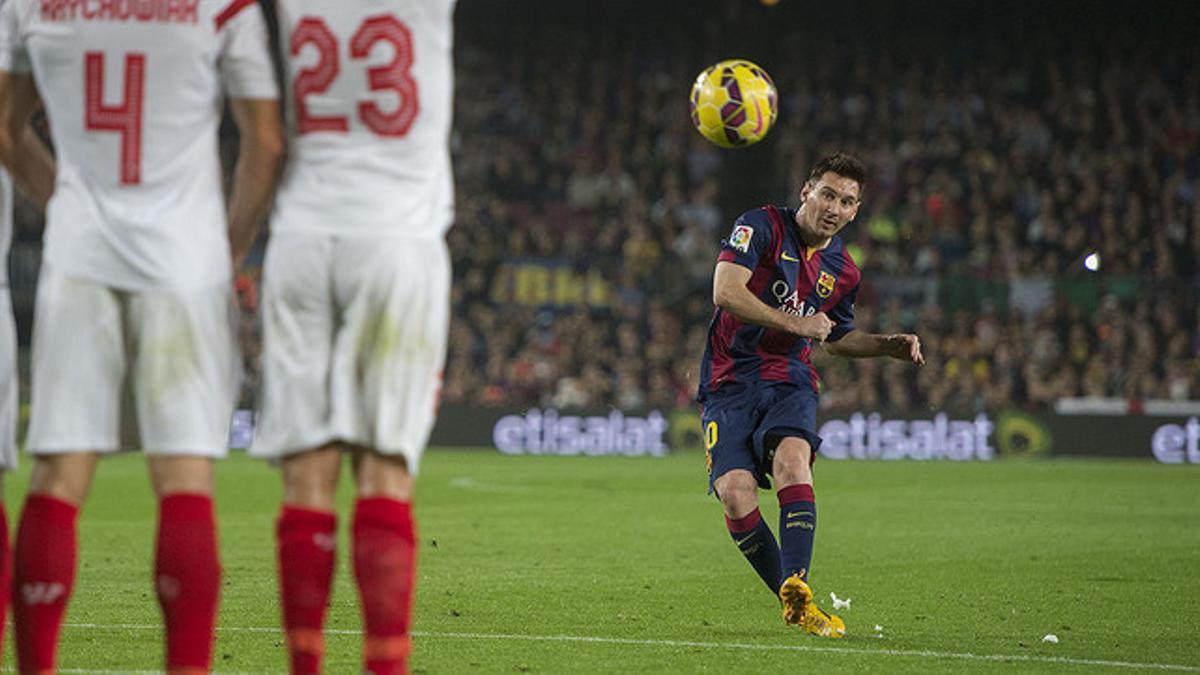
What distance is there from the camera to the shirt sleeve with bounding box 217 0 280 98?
4.90m

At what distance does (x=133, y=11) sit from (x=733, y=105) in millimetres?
5373

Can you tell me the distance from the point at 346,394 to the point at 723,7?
29203 millimetres

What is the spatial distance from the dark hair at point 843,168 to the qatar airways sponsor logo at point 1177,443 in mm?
16593

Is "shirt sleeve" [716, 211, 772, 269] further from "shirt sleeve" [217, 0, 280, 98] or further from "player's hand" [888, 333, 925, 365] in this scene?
"shirt sleeve" [217, 0, 280, 98]

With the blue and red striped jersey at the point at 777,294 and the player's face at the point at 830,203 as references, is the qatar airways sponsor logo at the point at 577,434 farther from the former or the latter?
the player's face at the point at 830,203

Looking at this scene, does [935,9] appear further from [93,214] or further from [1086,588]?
[93,214]

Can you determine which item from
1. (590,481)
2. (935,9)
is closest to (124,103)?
(590,481)

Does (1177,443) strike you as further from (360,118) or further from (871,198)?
(360,118)

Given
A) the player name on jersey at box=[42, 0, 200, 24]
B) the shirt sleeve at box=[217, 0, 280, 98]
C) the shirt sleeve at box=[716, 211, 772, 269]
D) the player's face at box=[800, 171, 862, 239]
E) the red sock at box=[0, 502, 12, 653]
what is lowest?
the red sock at box=[0, 502, 12, 653]

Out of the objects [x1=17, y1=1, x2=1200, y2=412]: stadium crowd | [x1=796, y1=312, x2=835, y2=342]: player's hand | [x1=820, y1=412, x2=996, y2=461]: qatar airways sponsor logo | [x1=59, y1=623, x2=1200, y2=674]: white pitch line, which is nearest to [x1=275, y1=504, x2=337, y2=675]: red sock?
[x1=59, y1=623, x2=1200, y2=674]: white pitch line

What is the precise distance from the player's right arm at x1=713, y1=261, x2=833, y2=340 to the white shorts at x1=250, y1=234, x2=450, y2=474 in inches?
128

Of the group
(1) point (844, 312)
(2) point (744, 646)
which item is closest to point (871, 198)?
(1) point (844, 312)

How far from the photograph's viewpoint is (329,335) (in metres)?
4.87

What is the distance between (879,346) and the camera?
27.1 ft
